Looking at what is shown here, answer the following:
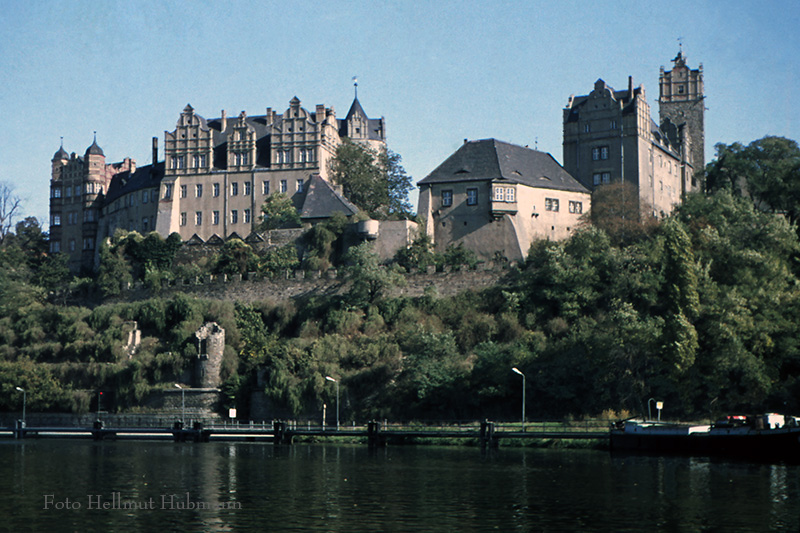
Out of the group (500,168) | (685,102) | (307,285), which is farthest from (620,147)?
(307,285)

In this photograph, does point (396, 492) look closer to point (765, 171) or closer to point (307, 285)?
point (307, 285)

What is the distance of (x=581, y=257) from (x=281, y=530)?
144 ft

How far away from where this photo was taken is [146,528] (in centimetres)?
2991

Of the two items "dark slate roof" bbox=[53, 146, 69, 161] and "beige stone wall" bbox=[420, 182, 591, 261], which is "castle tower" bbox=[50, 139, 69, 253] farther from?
"beige stone wall" bbox=[420, 182, 591, 261]

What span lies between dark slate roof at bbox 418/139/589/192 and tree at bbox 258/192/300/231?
10.5 meters

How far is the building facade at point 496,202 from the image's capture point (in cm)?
8100

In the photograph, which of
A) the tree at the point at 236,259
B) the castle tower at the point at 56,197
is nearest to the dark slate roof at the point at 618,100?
the tree at the point at 236,259

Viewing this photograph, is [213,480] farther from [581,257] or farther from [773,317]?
[581,257]

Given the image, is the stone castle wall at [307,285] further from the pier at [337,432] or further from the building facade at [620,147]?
the building facade at [620,147]

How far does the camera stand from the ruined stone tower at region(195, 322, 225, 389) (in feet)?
229

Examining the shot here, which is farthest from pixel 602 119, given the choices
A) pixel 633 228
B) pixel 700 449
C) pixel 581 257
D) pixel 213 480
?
pixel 213 480

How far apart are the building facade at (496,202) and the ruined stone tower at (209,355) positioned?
19.4 m

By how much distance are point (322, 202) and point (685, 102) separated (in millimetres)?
40912

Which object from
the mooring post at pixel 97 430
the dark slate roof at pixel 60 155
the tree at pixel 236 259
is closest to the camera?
the mooring post at pixel 97 430
